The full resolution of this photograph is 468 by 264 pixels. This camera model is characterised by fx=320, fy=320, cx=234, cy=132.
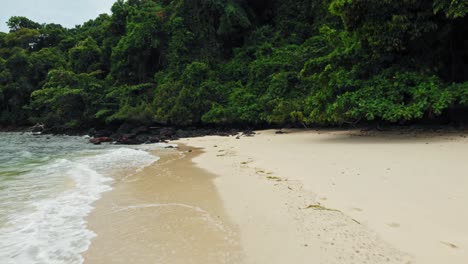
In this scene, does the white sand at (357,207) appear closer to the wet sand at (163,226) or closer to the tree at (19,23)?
the wet sand at (163,226)

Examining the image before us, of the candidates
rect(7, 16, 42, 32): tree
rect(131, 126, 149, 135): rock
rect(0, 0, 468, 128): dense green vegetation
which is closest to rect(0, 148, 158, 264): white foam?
rect(0, 0, 468, 128): dense green vegetation

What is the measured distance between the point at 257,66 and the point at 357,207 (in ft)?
70.5

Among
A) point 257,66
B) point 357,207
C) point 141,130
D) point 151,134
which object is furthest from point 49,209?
point 257,66

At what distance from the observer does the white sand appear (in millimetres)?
3287

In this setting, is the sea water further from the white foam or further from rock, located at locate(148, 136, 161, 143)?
rock, located at locate(148, 136, 161, 143)

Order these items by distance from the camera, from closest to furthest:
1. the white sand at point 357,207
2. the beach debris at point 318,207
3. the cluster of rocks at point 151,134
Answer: the white sand at point 357,207 < the beach debris at point 318,207 < the cluster of rocks at point 151,134

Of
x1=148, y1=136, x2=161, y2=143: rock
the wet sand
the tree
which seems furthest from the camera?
the tree

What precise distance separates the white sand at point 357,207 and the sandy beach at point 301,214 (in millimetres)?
12

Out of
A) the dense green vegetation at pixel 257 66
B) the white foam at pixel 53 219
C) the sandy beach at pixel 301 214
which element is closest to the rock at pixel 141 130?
the dense green vegetation at pixel 257 66

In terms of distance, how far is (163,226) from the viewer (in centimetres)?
476

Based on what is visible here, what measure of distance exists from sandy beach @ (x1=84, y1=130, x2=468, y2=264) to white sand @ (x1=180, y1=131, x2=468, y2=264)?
1cm

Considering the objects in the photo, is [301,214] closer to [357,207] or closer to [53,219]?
[357,207]

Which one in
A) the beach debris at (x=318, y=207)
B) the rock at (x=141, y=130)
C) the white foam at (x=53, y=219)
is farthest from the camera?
the rock at (x=141, y=130)

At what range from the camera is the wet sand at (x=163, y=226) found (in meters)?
3.73
